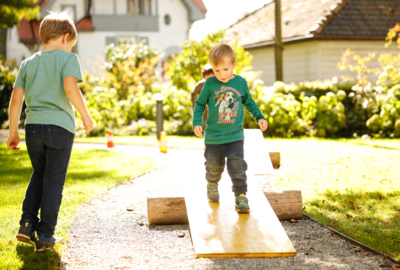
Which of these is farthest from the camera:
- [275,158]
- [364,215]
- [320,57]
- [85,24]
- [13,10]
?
[85,24]

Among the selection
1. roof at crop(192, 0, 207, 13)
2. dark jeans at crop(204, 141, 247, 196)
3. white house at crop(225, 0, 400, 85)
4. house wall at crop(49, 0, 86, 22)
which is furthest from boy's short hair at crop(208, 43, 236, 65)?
roof at crop(192, 0, 207, 13)

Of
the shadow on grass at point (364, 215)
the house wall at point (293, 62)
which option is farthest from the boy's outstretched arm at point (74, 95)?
the house wall at point (293, 62)

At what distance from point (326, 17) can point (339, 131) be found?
6.89m

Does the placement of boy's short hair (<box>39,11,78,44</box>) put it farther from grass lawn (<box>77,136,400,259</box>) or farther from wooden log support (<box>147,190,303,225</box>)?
grass lawn (<box>77,136,400,259</box>)

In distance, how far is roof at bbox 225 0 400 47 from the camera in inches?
750

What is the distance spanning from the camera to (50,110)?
391 centimetres

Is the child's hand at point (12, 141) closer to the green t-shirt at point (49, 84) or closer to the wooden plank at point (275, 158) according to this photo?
the green t-shirt at point (49, 84)

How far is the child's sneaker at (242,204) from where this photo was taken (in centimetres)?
464

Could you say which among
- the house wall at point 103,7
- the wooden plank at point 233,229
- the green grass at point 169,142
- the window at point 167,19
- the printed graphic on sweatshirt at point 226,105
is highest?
the house wall at point 103,7

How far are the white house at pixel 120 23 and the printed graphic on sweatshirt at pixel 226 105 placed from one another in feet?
91.2

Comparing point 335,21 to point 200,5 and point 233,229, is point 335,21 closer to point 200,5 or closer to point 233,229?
point 200,5

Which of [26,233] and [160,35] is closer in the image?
[26,233]

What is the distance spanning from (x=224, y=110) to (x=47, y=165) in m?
1.67

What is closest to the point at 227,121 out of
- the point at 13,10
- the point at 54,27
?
the point at 54,27
